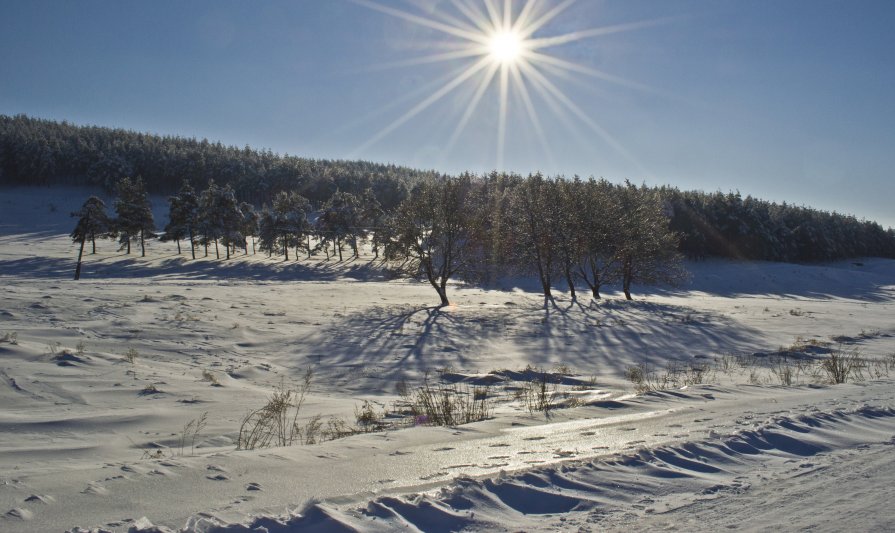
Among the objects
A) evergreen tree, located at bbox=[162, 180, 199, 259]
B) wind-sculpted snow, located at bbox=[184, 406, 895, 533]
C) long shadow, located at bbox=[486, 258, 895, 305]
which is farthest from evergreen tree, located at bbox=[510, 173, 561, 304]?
evergreen tree, located at bbox=[162, 180, 199, 259]

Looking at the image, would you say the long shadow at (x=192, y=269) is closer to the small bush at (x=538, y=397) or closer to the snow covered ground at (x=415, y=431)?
the snow covered ground at (x=415, y=431)

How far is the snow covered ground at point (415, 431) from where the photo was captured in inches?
132

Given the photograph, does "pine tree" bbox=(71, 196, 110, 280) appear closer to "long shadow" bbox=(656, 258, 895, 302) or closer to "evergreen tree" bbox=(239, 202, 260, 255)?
"evergreen tree" bbox=(239, 202, 260, 255)

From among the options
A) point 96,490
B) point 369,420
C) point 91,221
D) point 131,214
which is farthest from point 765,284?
point 91,221

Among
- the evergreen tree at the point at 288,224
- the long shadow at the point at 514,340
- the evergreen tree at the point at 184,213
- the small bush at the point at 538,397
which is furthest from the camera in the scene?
the evergreen tree at the point at 288,224

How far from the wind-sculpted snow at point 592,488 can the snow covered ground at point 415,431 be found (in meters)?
0.02

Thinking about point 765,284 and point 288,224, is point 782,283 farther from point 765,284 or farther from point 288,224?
point 288,224

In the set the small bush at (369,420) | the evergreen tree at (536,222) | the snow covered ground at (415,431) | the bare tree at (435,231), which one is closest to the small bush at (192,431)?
the snow covered ground at (415,431)

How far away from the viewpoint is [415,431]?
5832 millimetres

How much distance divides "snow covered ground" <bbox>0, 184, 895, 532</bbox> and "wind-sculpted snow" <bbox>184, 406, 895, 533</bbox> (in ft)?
0.06

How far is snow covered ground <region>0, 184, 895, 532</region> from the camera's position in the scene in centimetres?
335

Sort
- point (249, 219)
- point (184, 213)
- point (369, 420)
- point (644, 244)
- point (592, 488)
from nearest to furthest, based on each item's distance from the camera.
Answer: point (592, 488)
point (369, 420)
point (644, 244)
point (184, 213)
point (249, 219)

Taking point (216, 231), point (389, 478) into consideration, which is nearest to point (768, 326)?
point (389, 478)

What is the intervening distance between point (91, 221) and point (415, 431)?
54.7 metres
